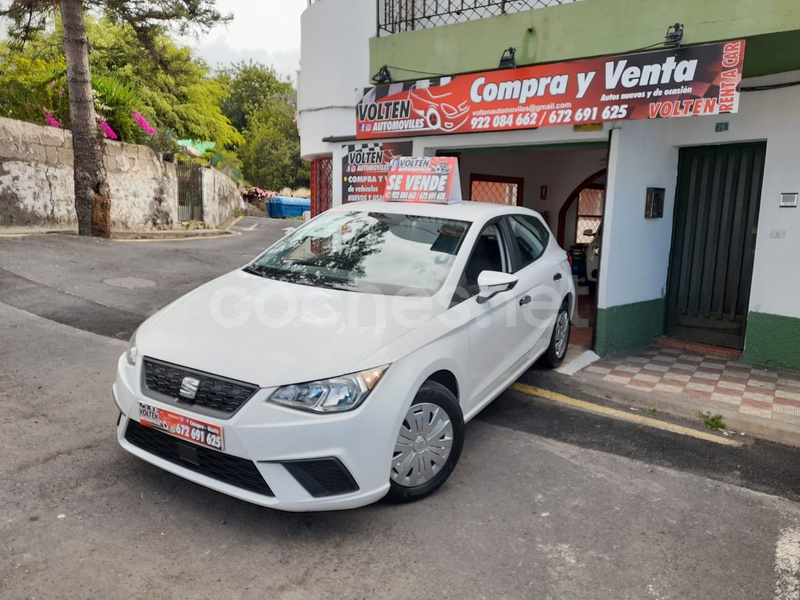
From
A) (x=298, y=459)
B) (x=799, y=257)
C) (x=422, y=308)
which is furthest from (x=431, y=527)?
(x=799, y=257)

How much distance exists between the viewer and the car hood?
2939mm

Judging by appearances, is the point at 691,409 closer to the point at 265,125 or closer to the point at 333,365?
the point at 333,365

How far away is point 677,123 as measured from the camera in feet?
22.4

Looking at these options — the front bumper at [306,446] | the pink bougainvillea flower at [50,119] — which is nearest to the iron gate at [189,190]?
the pink bougainvillea flower at [50,119]

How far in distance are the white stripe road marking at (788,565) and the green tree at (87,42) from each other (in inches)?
477

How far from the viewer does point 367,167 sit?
8094 millimetres

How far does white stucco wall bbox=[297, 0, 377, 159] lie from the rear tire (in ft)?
13.2

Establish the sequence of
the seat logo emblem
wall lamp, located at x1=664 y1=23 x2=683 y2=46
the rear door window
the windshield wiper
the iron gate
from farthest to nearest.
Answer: the iron gate, wall lamp, located at x1=664 y1=23 x2=683 y2=46, the rear door window, the windshield wiper, the seat logo emblem

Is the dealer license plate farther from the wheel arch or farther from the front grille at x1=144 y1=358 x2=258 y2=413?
the wheel arch

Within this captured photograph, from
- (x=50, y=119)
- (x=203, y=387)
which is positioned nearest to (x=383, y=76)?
(x=203, y=387)

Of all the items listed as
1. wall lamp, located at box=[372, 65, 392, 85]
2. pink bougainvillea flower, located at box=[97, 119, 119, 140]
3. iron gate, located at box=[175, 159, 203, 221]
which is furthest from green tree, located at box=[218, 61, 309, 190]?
wall lamp, located at box=[372, 65, 392, 85]

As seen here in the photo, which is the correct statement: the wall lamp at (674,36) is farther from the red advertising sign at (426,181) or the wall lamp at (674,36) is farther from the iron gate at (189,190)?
the iron gate at (189,190)

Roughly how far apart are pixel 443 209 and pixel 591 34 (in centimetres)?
282

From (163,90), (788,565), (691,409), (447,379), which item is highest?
(163,90)
